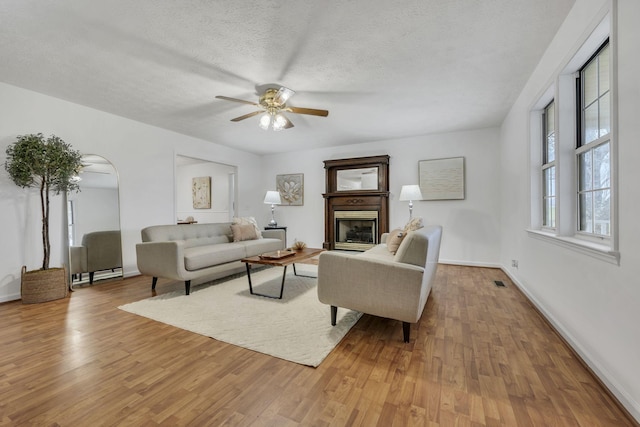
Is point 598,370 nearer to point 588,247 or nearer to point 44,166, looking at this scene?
point 588,247

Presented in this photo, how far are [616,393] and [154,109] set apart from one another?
5059mm

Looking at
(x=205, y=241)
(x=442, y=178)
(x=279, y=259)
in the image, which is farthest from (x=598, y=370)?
(x=205, y=241)

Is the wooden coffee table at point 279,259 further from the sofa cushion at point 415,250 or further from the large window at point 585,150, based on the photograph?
the large window at point 585,150

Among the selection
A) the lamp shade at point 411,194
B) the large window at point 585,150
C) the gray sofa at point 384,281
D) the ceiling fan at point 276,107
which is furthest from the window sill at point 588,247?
the ceiling fan at point 276,107

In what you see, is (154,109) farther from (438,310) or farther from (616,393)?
(616,393)

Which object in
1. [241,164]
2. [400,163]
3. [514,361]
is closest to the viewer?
[514,361]

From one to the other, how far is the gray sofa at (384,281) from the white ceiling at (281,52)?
1.62m

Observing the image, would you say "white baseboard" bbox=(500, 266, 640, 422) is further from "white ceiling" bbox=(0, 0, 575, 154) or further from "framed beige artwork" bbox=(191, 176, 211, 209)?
"framed beige artwork" bbox=(191, 176, 211, 209)

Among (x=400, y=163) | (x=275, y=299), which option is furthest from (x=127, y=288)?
(x=400, y=163)

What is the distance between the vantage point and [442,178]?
4809mm

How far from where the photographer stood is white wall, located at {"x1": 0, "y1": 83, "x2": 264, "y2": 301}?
2980 mm

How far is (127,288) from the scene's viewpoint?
340 centimetres

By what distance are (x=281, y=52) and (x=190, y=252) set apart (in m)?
2.41

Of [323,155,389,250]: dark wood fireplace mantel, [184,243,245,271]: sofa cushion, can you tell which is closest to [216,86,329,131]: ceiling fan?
[184,243,245,271]: sofa cushion
